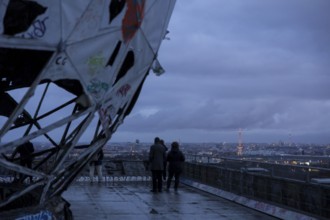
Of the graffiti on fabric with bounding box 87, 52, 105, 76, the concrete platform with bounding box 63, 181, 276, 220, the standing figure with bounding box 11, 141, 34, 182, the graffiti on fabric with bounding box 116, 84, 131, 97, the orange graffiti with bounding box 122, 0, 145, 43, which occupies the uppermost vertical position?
the orange graffiti with bounding box 122, 0, 145, 43

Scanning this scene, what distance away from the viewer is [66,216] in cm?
1021

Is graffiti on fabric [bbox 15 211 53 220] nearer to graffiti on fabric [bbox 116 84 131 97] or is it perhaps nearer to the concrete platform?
graffiti on fabric [bbox 116 84 131 97]

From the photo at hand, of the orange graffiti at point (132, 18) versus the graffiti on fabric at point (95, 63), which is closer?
the graffiti on fabric at point (95, 63)

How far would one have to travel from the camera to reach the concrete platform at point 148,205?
1418 cm

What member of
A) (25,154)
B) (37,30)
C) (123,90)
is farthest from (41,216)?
(25,154)

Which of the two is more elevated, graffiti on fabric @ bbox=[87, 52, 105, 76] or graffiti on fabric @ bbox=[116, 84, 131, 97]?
graffiti on fabric @ bbox=[87, 52, 105, 76]

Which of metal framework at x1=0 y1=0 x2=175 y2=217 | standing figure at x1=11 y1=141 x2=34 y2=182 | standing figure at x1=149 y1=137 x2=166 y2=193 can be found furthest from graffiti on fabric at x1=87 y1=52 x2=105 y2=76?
standing figure at x1=149 y1=137 x2=166 y2=193

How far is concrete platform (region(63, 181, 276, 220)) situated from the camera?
14.2m

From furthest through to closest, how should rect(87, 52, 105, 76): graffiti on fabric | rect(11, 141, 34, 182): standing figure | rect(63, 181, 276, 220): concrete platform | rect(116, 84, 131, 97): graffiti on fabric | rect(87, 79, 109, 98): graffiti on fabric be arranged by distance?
rect(63, 181, 276, 220): concrete platform → rect(11, 141, 34, 182): standing figure → rect(116, 84, 131, 97): graffiti on fabric → rect(87, 79, 109, 98): graffiti on fabric → rect(87, 52, 105, 76): graffiti on fabric

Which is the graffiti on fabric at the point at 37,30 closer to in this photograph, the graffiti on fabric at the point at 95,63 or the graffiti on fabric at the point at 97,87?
the graffiti on fabric at the point at 95,63

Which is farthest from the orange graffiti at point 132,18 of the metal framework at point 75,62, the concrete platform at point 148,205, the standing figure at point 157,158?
the standing figure at point 157,158

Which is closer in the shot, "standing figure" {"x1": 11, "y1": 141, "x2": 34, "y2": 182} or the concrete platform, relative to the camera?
"standing figure" {"x1": 11, "y1": 141, "x2": 34, "y2": 182}

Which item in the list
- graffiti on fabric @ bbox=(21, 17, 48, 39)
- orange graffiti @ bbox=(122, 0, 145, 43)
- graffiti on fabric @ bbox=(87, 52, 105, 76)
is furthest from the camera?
orange graffiti @ bbox=(122, 0, 145, 43)

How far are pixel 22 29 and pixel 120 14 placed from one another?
1705 millimetres
